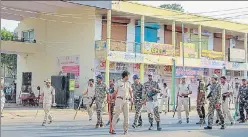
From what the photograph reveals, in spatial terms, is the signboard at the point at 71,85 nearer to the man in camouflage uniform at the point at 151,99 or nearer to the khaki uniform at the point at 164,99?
the khaki uniform at the point at 164,99

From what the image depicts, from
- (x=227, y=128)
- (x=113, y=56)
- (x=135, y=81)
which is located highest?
(x=113, y=56)

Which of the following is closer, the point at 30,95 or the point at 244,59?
the point at 30,95

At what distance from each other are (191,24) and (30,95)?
12406mm

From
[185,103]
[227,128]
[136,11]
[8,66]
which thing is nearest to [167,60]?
[136,11]

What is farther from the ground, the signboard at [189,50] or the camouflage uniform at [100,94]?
the signboard at [189,50]

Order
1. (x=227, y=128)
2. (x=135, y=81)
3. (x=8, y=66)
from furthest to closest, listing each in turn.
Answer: (x=8, y=66) → (x=227, y=128) → (x=135, y=81)

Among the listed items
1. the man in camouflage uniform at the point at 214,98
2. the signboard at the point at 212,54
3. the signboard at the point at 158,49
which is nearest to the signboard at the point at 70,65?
the signboard at the point at 158,49

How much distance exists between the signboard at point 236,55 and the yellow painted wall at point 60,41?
12729mm

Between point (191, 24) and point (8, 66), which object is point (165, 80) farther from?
point (8, 66)

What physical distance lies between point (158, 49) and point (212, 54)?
611cm

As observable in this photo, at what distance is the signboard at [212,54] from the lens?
30.3 meters

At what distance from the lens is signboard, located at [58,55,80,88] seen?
2517 cm

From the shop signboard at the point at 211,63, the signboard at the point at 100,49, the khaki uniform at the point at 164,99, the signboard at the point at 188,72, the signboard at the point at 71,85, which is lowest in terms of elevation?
the khaki uniform at the point at 164,99

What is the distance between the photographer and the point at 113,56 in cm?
2412
